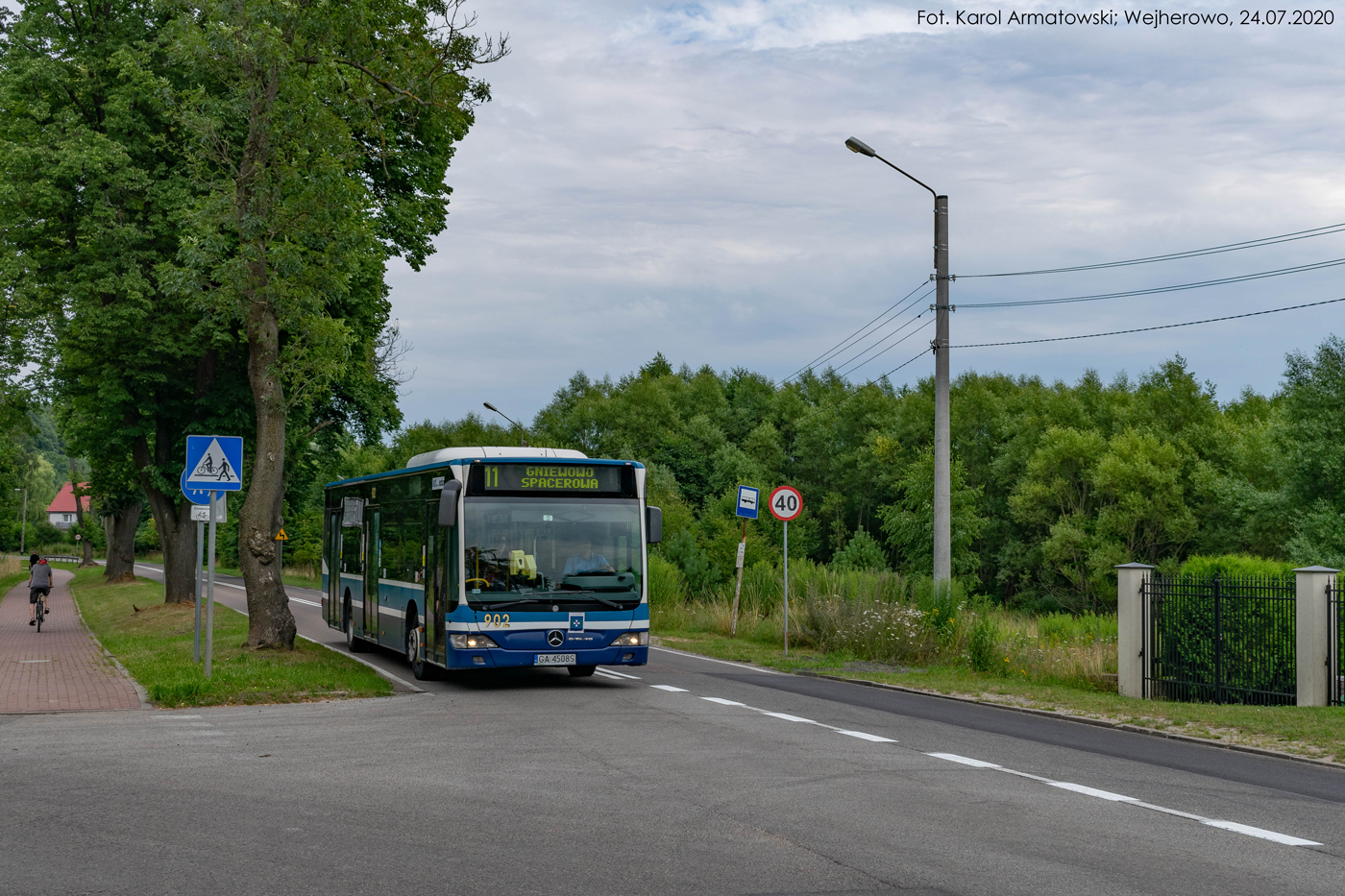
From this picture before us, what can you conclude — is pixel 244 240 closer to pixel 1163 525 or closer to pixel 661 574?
pixel 661 574

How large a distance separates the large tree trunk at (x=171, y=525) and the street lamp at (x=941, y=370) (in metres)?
20.2

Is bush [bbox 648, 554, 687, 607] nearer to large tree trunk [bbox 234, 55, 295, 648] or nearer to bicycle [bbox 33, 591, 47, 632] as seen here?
large tree trunk [bbox 234, 55, 295, 648]

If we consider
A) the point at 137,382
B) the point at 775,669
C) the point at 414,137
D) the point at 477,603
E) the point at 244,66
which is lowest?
the point at 775,669

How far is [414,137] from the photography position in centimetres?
2980

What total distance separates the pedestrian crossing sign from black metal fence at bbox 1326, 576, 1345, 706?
13.6 m

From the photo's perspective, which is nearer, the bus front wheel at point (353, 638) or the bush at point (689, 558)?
the bus front wheel at point (353, 638)

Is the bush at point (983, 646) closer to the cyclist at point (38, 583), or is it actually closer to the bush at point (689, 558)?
A: the bush at point (689, 558)

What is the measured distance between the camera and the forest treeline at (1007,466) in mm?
52719

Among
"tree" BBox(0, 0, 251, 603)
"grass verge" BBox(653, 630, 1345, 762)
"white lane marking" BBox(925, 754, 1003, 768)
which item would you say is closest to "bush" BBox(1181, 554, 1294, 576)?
"grass verge" BBox(653, 630, 1345, 762)

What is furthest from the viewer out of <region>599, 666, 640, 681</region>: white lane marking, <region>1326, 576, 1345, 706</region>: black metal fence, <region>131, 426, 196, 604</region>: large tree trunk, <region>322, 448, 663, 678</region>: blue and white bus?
<region>131, 426, 196, 604</region>: large tree trunk

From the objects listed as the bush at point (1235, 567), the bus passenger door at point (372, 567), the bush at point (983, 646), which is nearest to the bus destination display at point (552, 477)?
the bus passenger door at point (372, 567)

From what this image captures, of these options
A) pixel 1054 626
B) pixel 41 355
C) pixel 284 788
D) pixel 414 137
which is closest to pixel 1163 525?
pixel 1054 626

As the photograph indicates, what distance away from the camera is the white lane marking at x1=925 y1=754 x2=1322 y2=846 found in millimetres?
7188

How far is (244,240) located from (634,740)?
1214cm
